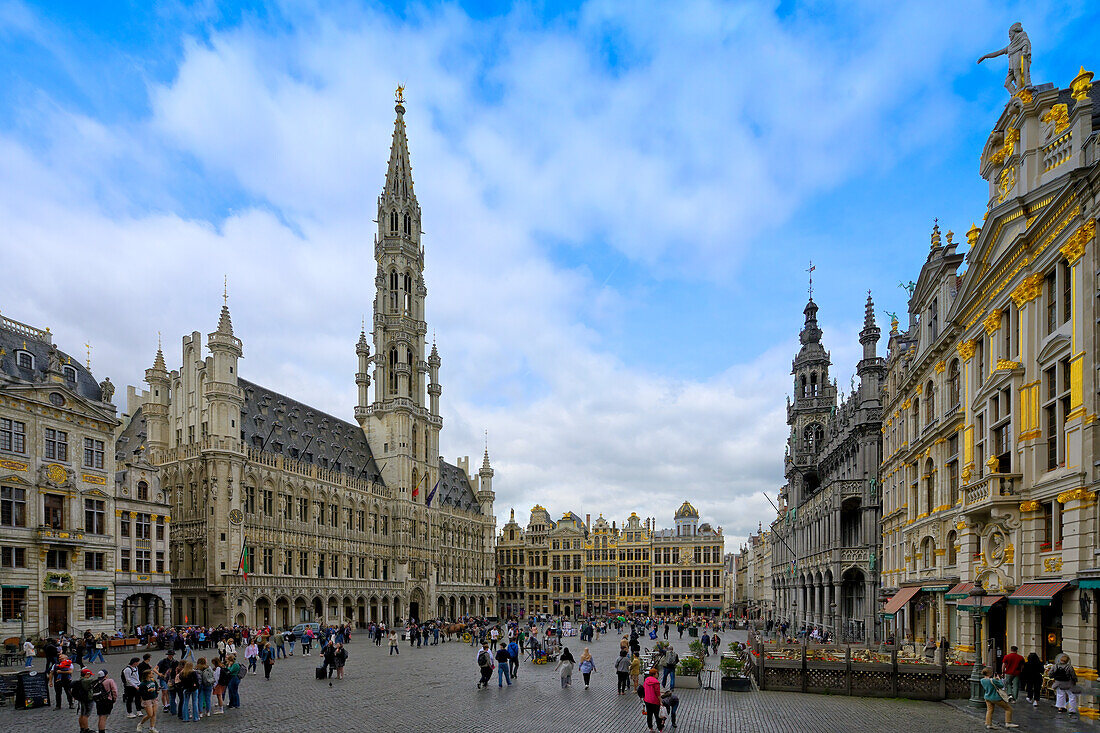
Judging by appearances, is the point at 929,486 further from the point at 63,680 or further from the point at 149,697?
the point at 63,680

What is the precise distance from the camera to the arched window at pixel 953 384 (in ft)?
107

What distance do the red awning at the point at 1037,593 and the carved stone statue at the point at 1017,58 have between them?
50.7ft

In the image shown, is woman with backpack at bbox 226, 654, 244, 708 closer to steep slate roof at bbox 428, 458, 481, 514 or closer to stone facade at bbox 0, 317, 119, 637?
stone facade at bbox 0, 317, 119, 637

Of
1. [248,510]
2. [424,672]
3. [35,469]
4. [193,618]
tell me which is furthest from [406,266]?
[424,672]

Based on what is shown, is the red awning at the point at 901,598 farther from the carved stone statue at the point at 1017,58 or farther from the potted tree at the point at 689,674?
the carved stone statue at the point at 1017,58

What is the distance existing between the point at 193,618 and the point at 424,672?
36827 mm

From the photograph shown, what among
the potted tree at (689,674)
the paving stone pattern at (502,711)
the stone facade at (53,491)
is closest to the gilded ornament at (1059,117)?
the paving stone pattern at (502,711)

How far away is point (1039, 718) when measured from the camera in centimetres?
1983

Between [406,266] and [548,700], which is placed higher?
[406,266]

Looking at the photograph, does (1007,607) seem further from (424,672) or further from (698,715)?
(424,672)

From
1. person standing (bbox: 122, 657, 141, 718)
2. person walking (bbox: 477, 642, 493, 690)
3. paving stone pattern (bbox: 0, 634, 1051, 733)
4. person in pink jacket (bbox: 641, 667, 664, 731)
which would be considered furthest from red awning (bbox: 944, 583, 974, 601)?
person standing (bbox: 122, 657, 141, 718)

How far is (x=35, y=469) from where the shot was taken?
141 ft

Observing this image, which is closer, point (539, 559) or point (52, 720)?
point (52, 720)

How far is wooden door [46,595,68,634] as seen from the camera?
43375 mm
